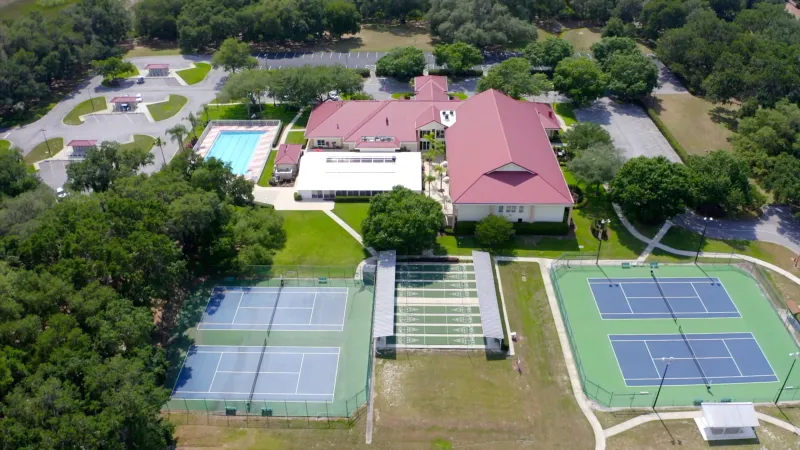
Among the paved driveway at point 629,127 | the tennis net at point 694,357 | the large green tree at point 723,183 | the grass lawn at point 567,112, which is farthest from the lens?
the grass lawn at point 567,112

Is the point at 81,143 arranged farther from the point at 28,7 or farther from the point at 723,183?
the point at 28,7

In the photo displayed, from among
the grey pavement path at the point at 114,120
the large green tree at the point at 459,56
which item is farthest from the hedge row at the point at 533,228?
the large green tree at the point at 459,56

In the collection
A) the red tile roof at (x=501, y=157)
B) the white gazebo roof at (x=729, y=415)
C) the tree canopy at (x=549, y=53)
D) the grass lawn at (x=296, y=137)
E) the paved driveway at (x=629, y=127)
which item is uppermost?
the tree canopy at (x=549, y=53)

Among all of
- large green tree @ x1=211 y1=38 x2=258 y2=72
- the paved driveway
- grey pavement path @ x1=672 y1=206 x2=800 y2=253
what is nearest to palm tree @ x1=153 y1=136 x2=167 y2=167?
large green tree @ x1=211 y1=38 x2=258 y2=72

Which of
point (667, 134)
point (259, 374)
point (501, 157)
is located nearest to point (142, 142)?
point (259, 374)

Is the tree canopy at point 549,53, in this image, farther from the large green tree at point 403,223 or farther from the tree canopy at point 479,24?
the large green tree at point 403,223
